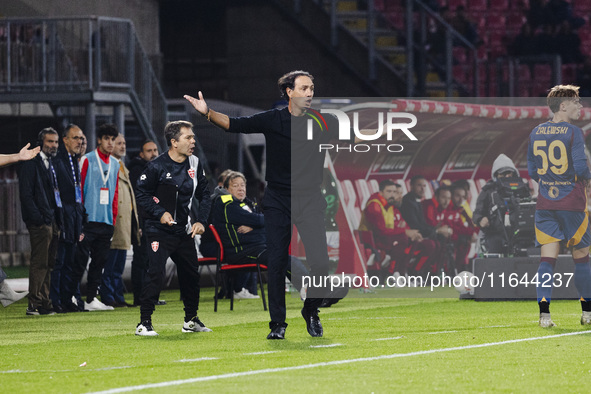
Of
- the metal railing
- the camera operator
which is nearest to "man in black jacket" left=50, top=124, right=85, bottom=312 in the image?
the metal railing

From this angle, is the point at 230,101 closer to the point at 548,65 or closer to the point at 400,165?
the point at 548,65

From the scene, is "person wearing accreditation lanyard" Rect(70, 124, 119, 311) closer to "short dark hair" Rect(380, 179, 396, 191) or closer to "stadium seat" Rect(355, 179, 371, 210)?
"stadium seat" Rect(355, 179, 371, 210)

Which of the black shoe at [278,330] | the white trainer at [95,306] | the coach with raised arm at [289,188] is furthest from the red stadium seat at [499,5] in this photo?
the black shoe at [278,330]

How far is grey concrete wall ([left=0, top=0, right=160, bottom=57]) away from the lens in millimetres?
22453

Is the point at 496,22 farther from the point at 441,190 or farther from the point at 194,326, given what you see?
the point at 194,326

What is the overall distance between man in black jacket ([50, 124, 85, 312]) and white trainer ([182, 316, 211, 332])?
302cm

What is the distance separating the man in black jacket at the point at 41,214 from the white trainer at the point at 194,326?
2.91 metres

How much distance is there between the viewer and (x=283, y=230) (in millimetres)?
8656

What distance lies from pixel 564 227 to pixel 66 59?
9557mm

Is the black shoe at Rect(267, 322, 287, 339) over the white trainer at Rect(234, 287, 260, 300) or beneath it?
over

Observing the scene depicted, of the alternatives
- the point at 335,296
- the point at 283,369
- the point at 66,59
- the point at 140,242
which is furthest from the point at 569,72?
the point at 283,369

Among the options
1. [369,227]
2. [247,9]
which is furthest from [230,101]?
[369,227]

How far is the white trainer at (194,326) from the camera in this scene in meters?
9.67

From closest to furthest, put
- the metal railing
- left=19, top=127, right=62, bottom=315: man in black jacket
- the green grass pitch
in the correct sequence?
the green grass pitch
left=19, top=127, right=62, bottom=315: man in black jacket
the metal railing
